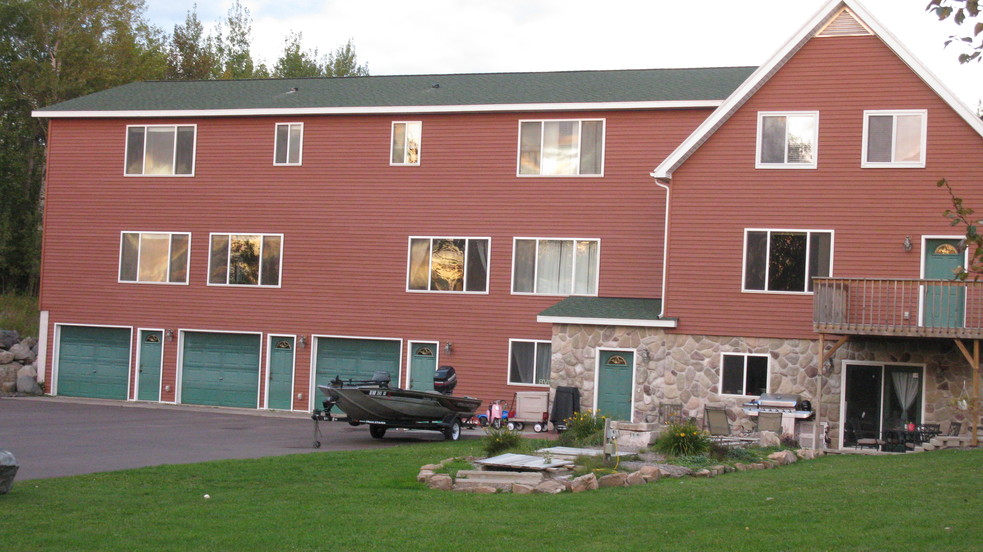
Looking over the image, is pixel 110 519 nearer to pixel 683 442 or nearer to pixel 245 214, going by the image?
pixel 683 442

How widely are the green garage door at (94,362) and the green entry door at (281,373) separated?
15.1 ft

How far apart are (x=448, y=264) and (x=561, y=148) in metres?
4.24

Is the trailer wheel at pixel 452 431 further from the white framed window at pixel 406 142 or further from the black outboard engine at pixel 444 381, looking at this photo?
the white framed window at pixel 406 142

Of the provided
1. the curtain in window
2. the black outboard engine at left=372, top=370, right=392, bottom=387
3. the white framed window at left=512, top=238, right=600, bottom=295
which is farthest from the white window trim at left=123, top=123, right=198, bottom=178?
the curtain in window

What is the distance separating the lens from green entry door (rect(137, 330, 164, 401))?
1164 inches

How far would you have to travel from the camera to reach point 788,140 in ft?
74.5

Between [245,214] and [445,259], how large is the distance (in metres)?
6.09

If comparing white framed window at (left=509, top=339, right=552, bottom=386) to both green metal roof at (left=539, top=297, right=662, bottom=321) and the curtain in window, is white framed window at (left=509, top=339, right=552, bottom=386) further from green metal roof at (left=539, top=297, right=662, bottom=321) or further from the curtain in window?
the curtain in window

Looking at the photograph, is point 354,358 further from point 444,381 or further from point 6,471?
point 6,471

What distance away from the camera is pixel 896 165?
22000 millimetres

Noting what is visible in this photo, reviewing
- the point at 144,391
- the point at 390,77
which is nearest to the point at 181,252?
the point at 144,391

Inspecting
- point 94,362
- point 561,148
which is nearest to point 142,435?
point 94,362

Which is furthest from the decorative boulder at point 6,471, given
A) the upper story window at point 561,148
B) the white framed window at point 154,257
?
the white framed window at point 154,257

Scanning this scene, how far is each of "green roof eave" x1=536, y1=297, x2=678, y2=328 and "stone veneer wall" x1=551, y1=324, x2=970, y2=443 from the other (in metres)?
0.28
